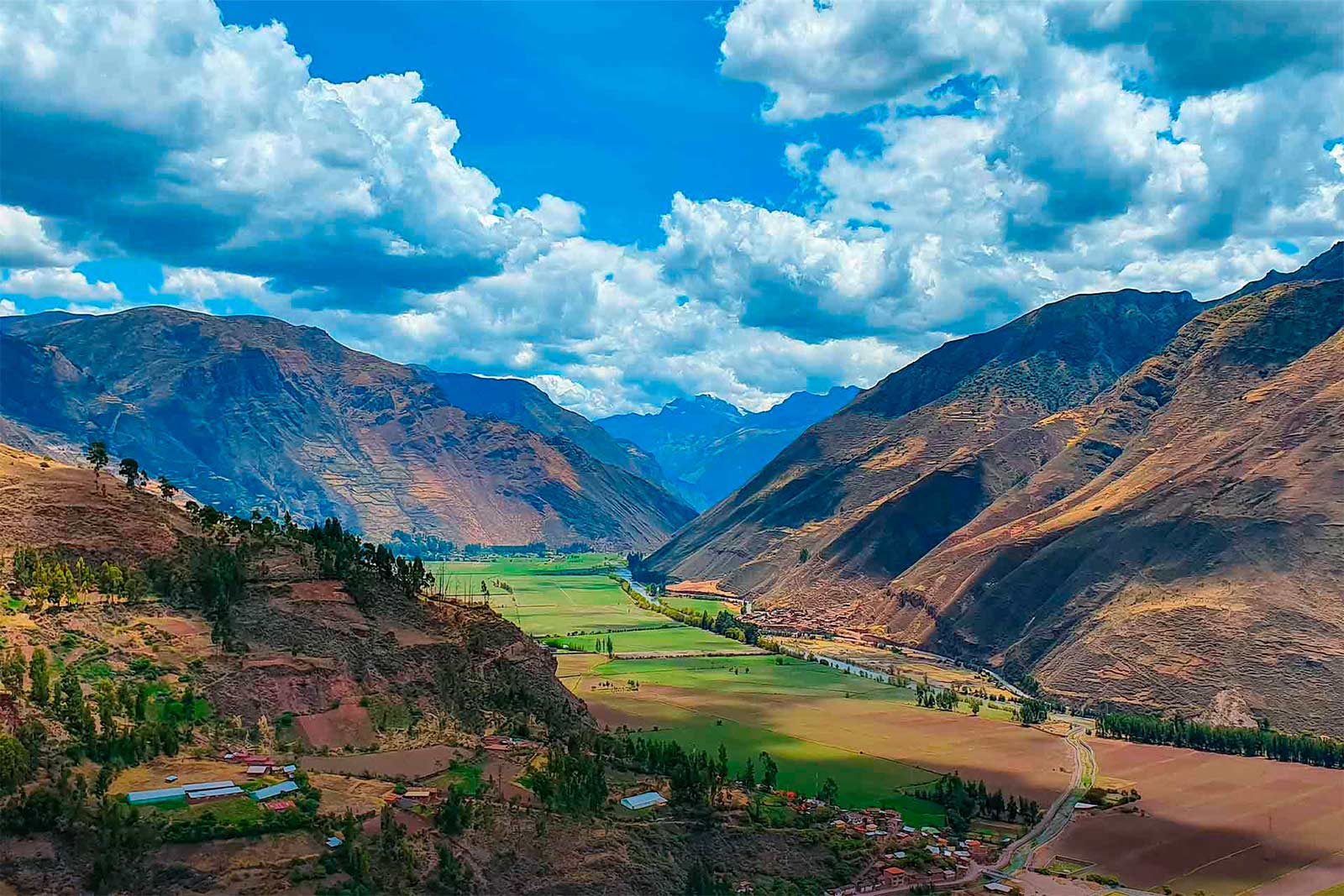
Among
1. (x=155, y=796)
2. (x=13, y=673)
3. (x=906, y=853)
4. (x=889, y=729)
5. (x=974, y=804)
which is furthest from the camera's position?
(x=889, y=729)

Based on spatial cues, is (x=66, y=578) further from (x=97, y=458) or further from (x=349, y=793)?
(x=349, y=793)

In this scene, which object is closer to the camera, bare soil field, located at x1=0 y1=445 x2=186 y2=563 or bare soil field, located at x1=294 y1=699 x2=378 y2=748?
bare soil field, located at x1=294 y1=699 x2=378 y2=748

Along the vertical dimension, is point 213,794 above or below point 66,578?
below

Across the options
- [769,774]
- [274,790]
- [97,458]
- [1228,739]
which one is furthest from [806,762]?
[97,458]

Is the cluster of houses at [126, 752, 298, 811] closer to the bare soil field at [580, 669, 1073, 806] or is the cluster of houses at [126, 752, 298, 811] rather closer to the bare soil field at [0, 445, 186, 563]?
the bare soil field at [0, 445, 186, 563]

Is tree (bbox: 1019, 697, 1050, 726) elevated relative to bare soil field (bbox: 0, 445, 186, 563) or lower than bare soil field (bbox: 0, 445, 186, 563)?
lower

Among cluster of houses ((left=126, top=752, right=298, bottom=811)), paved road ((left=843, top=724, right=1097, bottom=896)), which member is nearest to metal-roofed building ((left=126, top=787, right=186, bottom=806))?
cluster of houses ((left=126, top=752, right=298, bottom=811))

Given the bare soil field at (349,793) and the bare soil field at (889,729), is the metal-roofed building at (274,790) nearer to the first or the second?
the bare soil field at (349,793)

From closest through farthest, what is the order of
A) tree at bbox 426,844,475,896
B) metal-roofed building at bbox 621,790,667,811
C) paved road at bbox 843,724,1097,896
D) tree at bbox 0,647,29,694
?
1. tree at bbox 426,844,475,896
2. tree at bbox 0,647,29,694
3. metal-roofed building at bbox 621,790,667,811
4. paved road at bbox 843,724,1097,896
